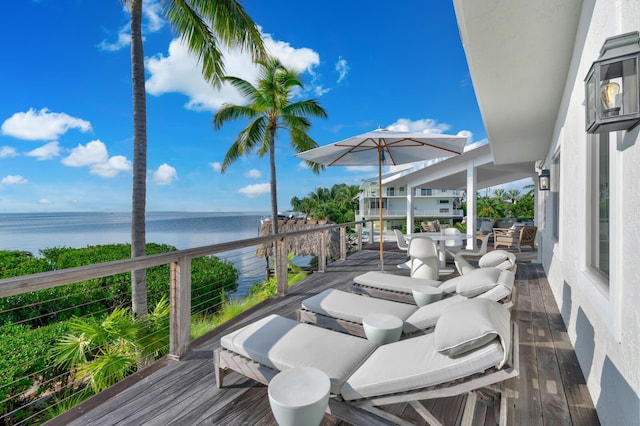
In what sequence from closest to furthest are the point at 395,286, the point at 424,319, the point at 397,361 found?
the point at 397,361 < the point at 424,319 < the point at 395,286

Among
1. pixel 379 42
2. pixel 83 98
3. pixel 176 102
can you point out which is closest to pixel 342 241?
pixel 379 42

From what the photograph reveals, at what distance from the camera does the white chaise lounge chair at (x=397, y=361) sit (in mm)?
1627

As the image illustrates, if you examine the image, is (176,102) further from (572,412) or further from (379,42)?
(572,412)

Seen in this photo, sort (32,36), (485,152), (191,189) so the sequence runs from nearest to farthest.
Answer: (485,152) < (32,36) < (191,189)

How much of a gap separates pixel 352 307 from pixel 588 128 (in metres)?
2.30

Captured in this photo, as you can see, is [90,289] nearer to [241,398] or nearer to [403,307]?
[241,398]

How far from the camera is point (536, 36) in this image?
2893mm

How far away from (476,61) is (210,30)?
6.38 m

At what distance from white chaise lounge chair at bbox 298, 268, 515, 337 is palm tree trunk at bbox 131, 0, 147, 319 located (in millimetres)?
4021

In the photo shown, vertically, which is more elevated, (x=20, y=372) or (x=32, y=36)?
(x=32, y=36)

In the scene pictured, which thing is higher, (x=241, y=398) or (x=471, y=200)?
(x=471, y=200)

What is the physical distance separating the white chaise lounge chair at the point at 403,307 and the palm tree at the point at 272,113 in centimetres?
1075

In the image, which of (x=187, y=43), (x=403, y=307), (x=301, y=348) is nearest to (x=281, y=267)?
(x=403, y=307)

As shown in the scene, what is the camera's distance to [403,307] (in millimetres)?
3123
